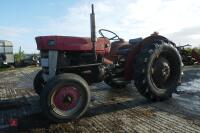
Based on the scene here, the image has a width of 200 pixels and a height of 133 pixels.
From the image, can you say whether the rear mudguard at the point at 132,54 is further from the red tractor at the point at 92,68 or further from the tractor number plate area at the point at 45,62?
the tractor number plate area at the point at 45,62

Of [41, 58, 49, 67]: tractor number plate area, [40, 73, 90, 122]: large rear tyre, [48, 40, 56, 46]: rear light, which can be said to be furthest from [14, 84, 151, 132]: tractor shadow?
[48, 40, 56, 46]: rear light

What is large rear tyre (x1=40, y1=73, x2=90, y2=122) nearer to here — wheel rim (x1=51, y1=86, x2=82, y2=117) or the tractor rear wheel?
wheel rim (x1=51, y1=86, x2=82, y2=117)

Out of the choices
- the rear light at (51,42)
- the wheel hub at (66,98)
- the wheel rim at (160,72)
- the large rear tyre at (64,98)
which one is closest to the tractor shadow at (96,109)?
the large rear tyre at (64,98)

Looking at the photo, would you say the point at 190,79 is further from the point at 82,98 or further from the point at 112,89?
the point at 82,98

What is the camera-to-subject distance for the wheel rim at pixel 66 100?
240 inches

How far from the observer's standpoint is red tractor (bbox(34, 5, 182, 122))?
614cm

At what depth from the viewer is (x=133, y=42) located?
332 inches

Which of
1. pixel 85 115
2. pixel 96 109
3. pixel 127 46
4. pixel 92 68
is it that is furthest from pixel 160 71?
pixel 85 115

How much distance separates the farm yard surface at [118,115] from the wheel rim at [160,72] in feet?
1.50

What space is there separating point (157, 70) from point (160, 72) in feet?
0.30

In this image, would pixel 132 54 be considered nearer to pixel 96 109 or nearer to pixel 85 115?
pixel 96 109

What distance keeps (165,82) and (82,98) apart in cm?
243

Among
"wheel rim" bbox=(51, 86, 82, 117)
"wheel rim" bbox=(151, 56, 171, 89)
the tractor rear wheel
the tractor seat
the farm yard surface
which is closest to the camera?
the farm yard surface

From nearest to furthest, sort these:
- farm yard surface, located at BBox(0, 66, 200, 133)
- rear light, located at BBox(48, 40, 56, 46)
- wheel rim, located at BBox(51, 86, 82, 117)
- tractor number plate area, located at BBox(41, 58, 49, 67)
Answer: farm yard surface, located at BBox(0, 66, 200, 133), wheel rim, located at BBox(51, 86, 82, 117), rear light, located at BBox(48, 40, 56, 46), tractor number plate area, located at BBox(41, 58, 49, 67)
